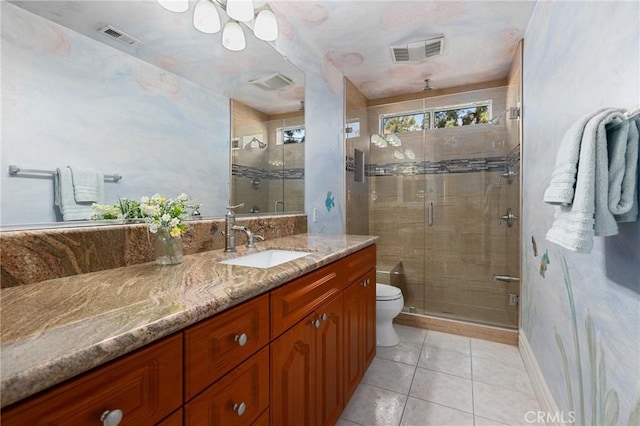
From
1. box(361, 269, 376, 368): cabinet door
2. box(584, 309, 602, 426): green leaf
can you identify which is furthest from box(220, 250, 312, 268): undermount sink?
box(584, 309, 602, 426): green leaf

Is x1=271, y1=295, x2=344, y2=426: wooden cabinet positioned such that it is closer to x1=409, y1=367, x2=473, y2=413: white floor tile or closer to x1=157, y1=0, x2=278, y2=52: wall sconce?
x1=409, y1=367, x2=473, y2=413: white floor tile

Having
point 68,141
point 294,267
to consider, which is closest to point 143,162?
point 68,141

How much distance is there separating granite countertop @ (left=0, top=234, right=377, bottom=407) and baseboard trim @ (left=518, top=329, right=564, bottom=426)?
1.45m

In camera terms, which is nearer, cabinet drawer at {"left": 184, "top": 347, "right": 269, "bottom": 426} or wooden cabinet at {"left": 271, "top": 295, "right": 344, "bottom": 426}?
cabinet drawer at {"left": 184, "top": 347, "right": 269, "bottom": 426}

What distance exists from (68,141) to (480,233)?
3.01 meters

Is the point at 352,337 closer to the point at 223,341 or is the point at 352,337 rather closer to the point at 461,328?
the point at 223,341

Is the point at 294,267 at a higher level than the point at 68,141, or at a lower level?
lower

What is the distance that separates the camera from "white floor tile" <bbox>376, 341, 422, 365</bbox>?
6.89 feet

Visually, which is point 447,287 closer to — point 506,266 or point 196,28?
point 506,266

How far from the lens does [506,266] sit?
2621 millimetres

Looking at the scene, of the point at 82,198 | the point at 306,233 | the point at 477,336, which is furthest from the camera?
the point at 477,336

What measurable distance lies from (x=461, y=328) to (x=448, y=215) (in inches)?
41.3

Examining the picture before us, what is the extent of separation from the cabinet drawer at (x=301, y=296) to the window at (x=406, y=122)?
2.24m

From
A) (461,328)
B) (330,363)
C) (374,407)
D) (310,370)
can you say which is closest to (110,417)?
(310,370)
